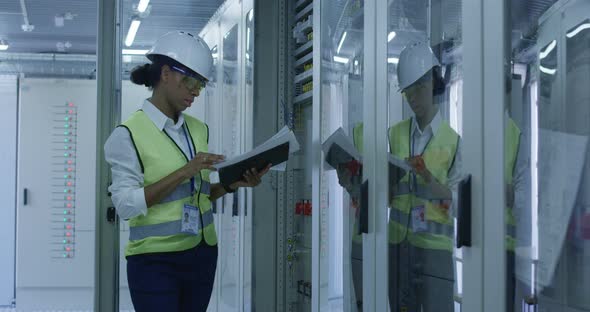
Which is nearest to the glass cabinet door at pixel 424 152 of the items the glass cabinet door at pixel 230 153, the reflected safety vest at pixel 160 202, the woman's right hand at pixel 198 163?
the woman's right hand at pixel 198 163

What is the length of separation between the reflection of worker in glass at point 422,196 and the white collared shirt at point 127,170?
39.9 inches

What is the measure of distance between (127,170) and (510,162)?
5.54ft

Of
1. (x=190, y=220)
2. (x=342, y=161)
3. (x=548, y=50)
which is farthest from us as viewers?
(x=342, y=161)

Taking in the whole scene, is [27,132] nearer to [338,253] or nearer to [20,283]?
[20,283]

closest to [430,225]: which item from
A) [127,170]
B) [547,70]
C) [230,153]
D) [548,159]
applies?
[548,159]

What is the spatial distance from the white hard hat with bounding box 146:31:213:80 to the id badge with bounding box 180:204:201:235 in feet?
1.96

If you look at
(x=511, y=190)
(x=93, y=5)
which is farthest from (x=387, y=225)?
(x=93, y=5)

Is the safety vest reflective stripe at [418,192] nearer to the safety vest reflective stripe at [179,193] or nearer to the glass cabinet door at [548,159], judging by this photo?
the glass cabinet door at [548,159]

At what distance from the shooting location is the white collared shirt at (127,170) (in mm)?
3062

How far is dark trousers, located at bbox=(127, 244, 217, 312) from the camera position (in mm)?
3059

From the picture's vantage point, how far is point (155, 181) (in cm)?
316

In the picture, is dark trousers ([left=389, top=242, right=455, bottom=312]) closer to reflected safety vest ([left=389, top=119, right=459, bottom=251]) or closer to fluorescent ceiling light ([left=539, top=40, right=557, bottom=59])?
reflected safety vest ([left=389, top=119, right=459, bottom=251])

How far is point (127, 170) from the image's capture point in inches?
124

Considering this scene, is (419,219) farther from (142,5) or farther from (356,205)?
(142,5)
